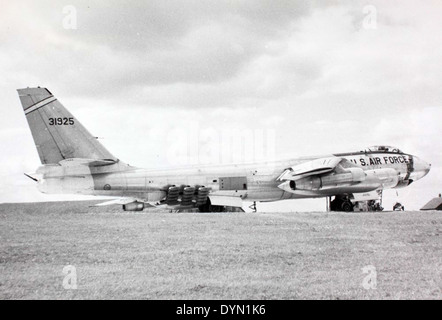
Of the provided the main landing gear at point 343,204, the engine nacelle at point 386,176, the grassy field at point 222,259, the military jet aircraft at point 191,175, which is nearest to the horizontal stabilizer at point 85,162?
the military jet aircraft at point 191,175

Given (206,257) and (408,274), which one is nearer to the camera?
(408,274)

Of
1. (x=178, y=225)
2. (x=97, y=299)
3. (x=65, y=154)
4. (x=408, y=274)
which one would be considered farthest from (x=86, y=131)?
(x=408, y=274)

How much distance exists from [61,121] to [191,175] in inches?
262

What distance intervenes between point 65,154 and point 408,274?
1538 centimetres

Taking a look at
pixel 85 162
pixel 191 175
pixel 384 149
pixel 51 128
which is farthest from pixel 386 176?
pixel 51 128

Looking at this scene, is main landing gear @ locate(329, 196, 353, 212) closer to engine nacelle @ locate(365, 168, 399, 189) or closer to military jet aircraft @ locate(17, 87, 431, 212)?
military jet aircraft @ locate(17, 87, 431, 212)

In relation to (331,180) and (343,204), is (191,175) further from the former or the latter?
(343,204)

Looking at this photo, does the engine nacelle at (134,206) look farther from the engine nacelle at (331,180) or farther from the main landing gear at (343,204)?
the main landing gear at (343,204)

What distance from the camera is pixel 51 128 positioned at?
19.4 metres

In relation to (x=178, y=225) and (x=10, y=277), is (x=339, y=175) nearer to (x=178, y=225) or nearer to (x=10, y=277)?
(x=178, y=225)

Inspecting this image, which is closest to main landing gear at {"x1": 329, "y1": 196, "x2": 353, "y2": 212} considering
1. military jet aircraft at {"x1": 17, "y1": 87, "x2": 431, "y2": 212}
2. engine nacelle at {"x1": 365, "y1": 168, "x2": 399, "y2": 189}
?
military jet aircraft at {"x1": 17, "y1": 87, "x2": 431, "y2": 212}
